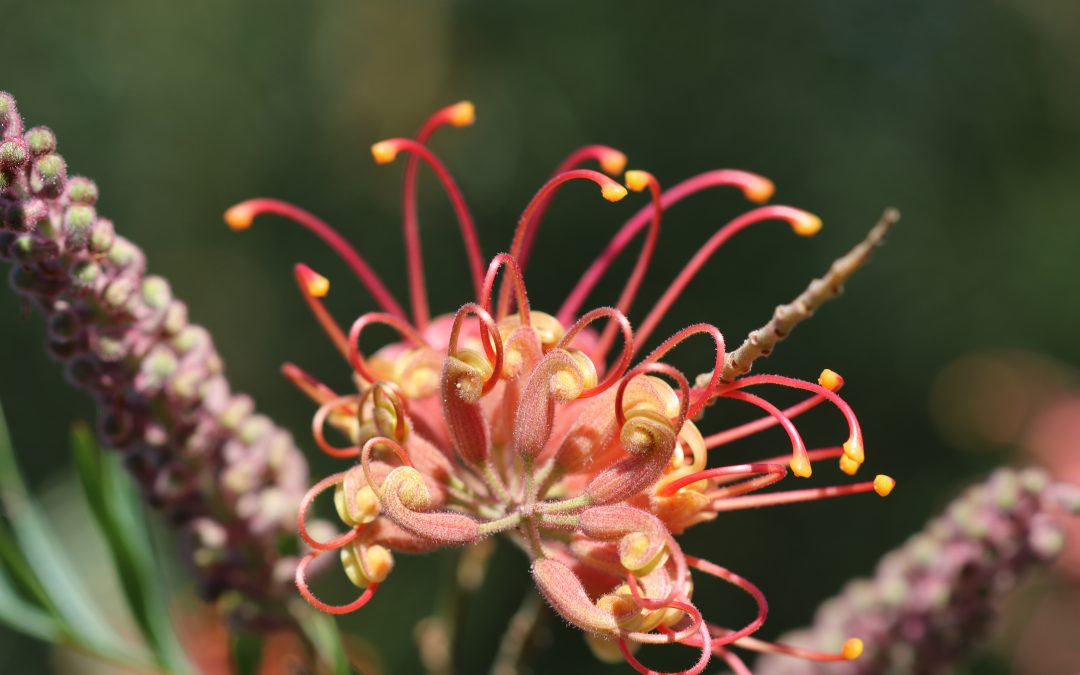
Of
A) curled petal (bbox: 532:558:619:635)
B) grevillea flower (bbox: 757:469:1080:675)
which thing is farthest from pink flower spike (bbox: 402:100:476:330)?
grevillea flower (bbox: 757:469:1080:675)

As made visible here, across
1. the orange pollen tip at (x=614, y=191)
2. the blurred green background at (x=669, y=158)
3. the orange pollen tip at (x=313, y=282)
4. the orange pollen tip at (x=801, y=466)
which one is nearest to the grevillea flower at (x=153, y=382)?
the orange pollen tip at (x=313, y=282)

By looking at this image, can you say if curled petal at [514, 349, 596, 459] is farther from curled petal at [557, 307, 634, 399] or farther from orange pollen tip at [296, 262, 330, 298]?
orange pollen tip at [296, 262, 330, 298]

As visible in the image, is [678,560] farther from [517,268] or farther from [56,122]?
[56,122]

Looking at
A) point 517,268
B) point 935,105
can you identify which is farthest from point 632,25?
point 517,268

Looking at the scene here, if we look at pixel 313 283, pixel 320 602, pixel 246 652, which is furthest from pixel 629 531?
pixel 246 652

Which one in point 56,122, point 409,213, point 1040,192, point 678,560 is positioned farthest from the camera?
point 56,122

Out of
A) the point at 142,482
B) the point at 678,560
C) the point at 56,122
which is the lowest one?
the point at 142,482

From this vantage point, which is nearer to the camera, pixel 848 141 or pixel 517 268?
pixel 517 268
